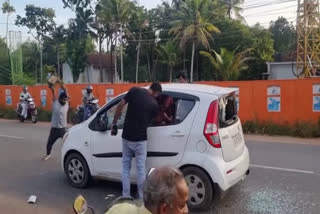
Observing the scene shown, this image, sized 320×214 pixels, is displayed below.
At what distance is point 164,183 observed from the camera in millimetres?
1952

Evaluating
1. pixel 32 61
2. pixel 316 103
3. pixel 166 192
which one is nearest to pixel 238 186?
A: pixel 166 192

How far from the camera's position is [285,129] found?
13.0 meters

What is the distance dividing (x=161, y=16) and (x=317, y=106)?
3813cm

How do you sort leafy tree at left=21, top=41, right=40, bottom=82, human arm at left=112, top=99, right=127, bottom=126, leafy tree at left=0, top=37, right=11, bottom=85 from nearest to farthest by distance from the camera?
1. human arm at left=112, top=99, right=127, bottom=126
2. leafy tree at left=0, top=37, right=11, bottom=85
3. leafy tree at left=21, top=41, right=40, bottom=82

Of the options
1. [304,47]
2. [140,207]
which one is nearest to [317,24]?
[304,47]

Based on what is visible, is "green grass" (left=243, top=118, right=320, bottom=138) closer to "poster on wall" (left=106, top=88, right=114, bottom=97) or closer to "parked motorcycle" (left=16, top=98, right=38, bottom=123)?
"poster on wall" (left=106, top=88, right=114, bottom=97)

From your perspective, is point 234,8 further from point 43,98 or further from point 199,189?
point 199,189

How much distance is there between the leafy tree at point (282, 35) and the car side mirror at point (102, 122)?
162 feet

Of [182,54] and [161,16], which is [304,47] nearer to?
[182,54]

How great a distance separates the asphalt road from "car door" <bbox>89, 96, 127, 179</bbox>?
0.41 m

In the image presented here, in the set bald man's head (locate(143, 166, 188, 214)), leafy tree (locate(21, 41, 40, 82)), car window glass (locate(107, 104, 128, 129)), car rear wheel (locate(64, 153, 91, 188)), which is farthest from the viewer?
leafy tree (locate(21, 41, 40, 82))

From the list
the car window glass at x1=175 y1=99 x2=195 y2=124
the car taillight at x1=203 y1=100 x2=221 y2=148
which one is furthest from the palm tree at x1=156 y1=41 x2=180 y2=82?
the car taillight at x1=203 y1=100 x2=221 y2=148

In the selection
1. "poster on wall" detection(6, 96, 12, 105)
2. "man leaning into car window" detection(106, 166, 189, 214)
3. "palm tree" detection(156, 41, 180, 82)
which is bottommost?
"poster on wall" detection(6, 96, 12, 105)

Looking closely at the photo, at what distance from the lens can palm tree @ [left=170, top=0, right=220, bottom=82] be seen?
1507 inches
